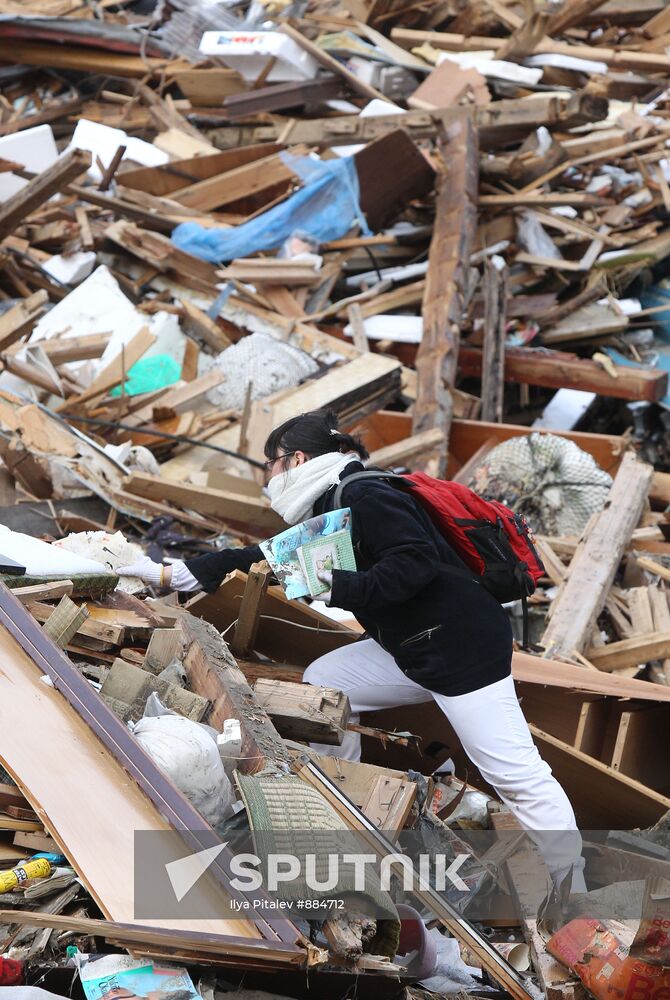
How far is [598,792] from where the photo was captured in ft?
14.6

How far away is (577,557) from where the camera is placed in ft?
20.0

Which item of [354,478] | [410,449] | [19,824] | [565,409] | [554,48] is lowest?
[565,409]

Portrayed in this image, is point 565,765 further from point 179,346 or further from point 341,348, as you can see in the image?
point 179,346

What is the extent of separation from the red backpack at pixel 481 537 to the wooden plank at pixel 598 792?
89cm

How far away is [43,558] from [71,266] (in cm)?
→ 604

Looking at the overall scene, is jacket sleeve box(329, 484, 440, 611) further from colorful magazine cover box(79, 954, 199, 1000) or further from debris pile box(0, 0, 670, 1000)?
colorful magazine cover box(79, 954, 199, 1000)

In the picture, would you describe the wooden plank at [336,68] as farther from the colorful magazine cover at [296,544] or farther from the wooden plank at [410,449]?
the colorful magazine cover at [296,544]

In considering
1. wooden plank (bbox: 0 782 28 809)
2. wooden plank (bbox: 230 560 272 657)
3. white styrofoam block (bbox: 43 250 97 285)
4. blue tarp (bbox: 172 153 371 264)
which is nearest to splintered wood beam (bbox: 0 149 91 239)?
white styrofoam block (bbox: 43 250 97 285)

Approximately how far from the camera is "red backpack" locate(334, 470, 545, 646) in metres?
3.74

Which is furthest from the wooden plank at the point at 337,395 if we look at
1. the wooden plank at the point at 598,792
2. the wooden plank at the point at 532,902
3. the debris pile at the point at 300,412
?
the wooden plank at the point at 532,902

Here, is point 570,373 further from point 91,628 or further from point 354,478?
point 91,628

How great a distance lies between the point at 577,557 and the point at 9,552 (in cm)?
334

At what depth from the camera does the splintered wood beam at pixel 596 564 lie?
5.50 metres

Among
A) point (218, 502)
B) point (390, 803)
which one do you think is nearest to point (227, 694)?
point (390, 803)
